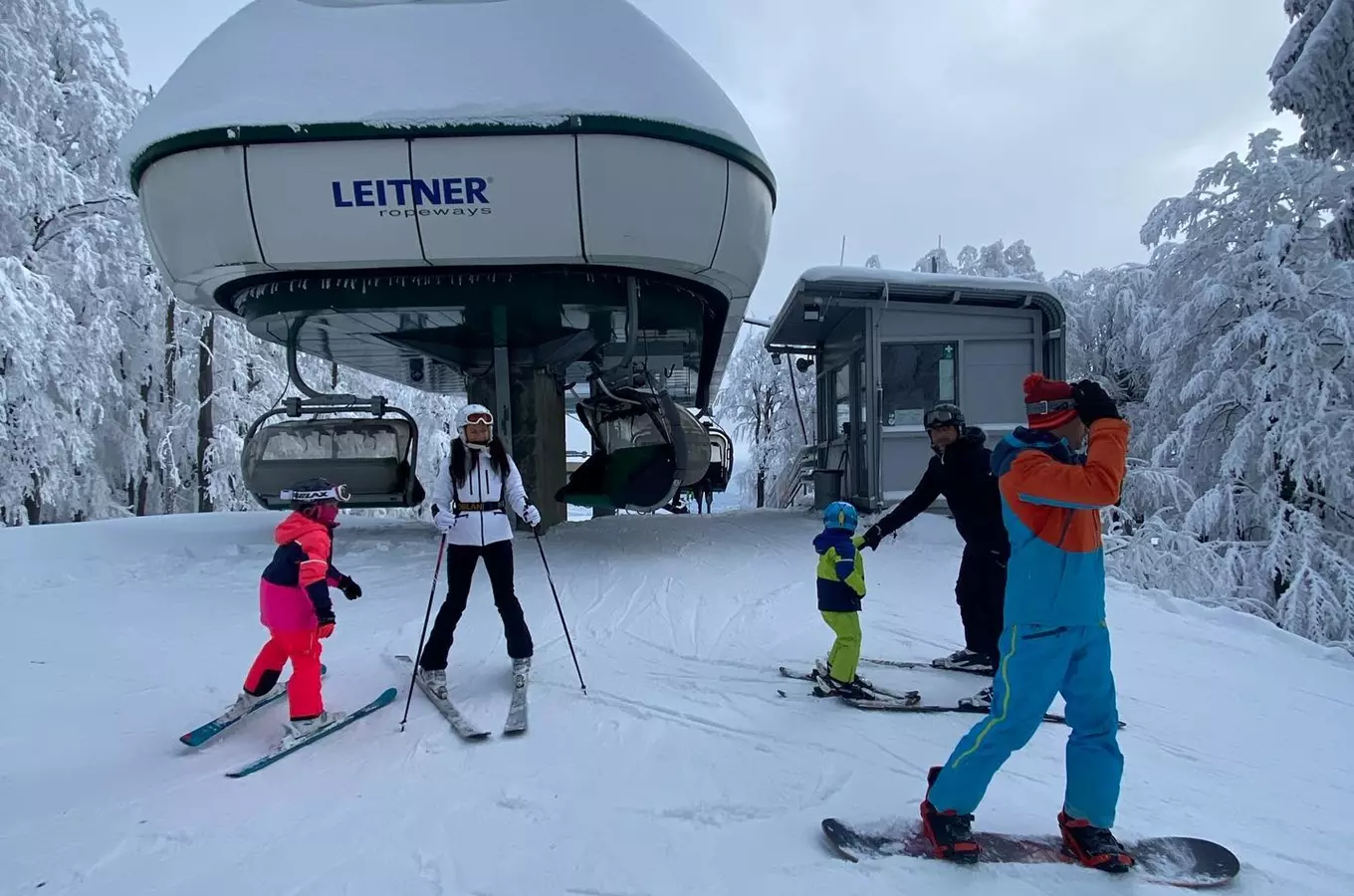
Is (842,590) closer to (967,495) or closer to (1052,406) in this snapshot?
(967,495)

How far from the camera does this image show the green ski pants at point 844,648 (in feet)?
14.4

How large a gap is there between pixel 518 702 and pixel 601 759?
0.83 metres

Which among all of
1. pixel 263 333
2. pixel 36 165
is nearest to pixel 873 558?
pixel 263 333

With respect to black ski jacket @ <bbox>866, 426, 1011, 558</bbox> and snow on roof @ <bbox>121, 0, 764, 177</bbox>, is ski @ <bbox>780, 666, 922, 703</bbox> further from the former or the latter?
snow on roof @ <bbox>121, 0, 764, 177</bbox>

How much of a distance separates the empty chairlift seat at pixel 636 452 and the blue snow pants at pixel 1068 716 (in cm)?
696

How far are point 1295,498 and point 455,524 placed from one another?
1509cm

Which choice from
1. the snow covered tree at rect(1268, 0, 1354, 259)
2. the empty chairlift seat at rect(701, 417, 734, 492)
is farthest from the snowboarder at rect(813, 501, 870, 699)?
the empty chairlift seat at rect(701, 417, 734, 492)

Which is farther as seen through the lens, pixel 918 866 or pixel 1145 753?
pixel 1145 753

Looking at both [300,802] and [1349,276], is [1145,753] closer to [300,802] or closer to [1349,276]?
[300,802]

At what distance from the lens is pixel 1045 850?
2.70 meters

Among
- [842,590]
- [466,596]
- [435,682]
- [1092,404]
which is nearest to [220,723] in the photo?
[435,682]

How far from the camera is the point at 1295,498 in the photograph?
13.3 meters

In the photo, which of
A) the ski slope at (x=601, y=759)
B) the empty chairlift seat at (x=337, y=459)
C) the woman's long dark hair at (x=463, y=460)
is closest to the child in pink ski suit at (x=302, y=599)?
the ski slope at (x=601, y=759)

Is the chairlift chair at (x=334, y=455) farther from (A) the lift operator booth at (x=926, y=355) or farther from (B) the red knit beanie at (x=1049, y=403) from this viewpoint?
(B) the red knit beanie at (x=1049, y=403)
